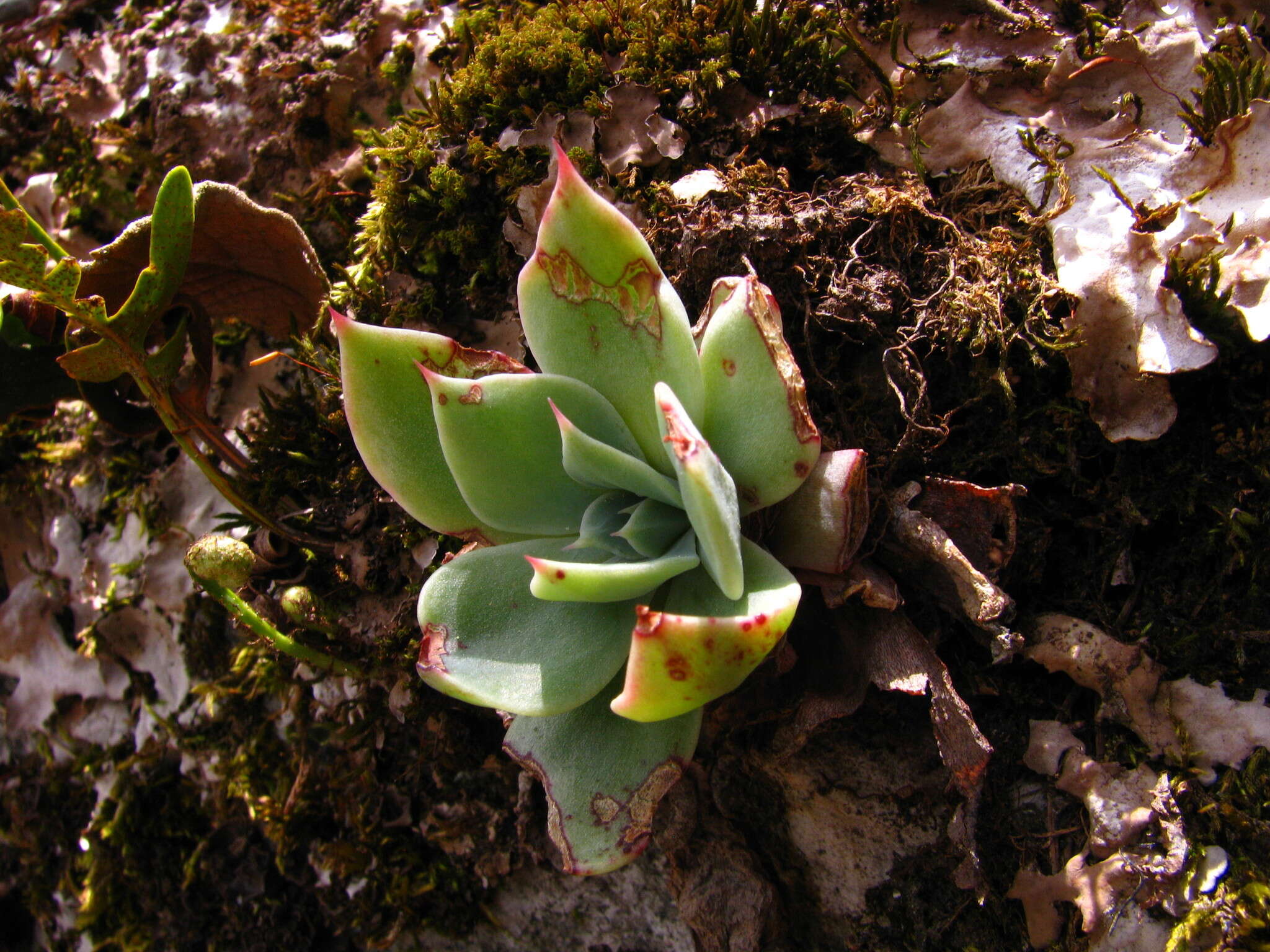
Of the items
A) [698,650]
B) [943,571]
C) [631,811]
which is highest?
[698,650]

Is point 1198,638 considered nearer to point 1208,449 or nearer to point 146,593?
point 1208,449

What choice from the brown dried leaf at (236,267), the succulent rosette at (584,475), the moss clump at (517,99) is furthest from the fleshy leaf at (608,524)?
the brown dried leaf at (236,267)

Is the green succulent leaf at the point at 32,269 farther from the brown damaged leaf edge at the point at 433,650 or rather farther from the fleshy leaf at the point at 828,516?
the fleshy leaf at the point at 828,516

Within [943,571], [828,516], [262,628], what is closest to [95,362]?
[262,628]

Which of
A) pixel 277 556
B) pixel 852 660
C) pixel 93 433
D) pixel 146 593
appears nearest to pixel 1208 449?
pixel 852 660

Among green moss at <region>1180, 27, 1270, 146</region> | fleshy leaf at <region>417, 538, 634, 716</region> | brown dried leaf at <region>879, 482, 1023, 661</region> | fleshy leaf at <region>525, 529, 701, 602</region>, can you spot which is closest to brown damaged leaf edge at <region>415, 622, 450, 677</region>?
fleshy leaf at <region>417, 538, 634, 716</region>

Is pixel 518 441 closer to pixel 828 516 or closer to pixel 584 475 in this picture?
pixel 584 475
